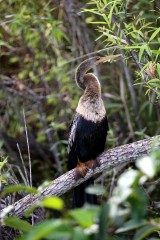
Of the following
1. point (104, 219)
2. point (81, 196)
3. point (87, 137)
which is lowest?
Result: point (81, 196)

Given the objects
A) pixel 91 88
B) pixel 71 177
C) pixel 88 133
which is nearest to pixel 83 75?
pixel 91 88

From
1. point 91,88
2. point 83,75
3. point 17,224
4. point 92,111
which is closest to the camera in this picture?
point 17,224

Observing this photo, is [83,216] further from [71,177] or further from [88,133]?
[88,133]

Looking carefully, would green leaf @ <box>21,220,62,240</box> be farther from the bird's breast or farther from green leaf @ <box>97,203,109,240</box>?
the bird's breast

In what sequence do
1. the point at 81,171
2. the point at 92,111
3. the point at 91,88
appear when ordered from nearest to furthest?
the point at 81,171
the point at 92,111
the point at 91,88

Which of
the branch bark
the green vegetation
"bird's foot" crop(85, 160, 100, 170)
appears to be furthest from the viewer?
the green vegetation

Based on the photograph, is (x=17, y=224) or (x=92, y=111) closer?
(x=17, y=224)

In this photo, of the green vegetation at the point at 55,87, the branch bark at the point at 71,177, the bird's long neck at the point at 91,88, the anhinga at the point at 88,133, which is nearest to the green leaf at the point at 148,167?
the branch bark at the point at 71,177

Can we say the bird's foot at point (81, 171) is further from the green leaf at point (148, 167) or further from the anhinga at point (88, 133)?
the green leaf at point (148, 167)

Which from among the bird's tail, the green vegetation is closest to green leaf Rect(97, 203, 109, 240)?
the bird's tail

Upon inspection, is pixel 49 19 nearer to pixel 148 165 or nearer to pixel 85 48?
pixel 85 48

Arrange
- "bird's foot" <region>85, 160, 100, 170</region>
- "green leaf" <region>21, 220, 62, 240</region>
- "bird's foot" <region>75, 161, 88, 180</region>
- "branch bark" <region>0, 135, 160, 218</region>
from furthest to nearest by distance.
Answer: "bird's foot" <region>85, 160, 100, 170</region>
"bird's foot" <region>75, 161, 88, 180</region>
"branch bark" <region>0, 135, 160, 218</region>
"green leaf" <region>21, 220, 62, 240</region>

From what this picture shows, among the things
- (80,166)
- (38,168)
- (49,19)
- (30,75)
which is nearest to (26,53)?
(30,75)

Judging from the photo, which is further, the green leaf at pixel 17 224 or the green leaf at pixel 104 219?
the green leaf at pixel 17 224
